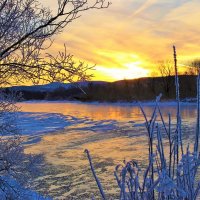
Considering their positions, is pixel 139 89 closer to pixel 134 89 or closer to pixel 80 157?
pixel 134 89

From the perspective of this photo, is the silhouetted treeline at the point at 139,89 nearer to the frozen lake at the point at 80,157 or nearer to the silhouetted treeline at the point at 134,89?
the silhouetted treeline at the point at 134,89

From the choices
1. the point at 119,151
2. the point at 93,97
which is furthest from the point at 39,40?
the point at 93,97

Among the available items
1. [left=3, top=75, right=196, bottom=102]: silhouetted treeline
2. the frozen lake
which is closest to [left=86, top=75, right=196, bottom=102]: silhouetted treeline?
[left=3, top=75, right=196, bottom=102]: silhouetted treeline

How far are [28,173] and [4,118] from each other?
1360 mm

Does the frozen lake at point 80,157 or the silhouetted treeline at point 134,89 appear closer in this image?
the frozen lake at point 80,157

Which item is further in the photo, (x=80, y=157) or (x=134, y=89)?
(x=134, y=89)

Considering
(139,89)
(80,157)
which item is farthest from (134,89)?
(80,157)

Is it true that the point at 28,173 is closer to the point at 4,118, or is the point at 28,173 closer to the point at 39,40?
the point at 4,118

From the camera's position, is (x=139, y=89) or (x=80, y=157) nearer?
(x=80, y=157)

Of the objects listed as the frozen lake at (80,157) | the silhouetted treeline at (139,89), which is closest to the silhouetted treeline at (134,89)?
the silhouetted treeline at (139,89)

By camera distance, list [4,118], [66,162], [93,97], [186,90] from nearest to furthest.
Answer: [4,118], [66,162], [186,90], [93,97]

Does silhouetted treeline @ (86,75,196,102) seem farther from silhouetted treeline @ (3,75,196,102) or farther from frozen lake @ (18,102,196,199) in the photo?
frozen lake @ (18,102,196,199)

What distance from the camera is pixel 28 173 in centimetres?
700

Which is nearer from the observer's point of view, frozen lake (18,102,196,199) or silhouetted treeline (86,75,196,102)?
frozen lake (18,102,196,199)
